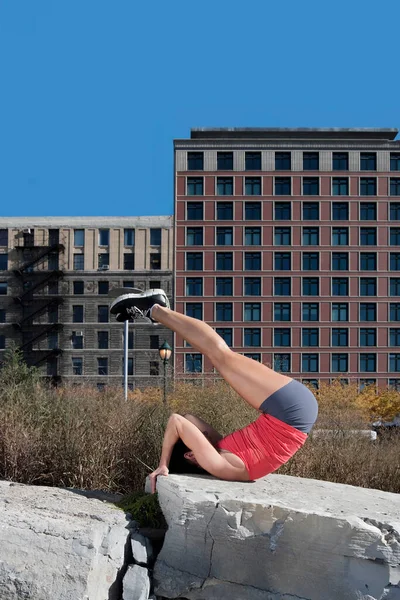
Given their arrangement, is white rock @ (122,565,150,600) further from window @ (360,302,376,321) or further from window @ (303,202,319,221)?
window @ (303,202,319,221)

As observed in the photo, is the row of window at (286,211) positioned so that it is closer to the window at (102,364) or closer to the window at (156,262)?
the window at (156,262)

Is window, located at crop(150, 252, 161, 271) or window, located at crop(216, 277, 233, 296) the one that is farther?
window, located at crop(150, 252, 161, 271)

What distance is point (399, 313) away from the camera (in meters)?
62.7

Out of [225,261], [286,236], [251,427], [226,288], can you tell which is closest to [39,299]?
[226,288]

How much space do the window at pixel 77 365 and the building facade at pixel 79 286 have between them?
84 mm

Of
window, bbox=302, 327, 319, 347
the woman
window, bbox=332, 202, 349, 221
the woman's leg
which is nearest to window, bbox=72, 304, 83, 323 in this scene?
window, bbox=302, 327, 319, 347

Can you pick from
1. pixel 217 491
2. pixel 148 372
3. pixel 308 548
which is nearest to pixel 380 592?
pixel 308 548

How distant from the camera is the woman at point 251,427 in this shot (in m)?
6.07

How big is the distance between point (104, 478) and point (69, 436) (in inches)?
21.7

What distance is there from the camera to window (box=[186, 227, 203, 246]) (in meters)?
62.7

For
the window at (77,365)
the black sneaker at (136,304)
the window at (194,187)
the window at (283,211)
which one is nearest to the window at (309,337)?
the window at (283,211)

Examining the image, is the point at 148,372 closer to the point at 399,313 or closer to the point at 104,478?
the point at 399,313

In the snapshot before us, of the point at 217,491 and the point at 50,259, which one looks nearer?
the point at 217,491

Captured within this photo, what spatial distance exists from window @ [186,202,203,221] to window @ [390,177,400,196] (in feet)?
53.5
